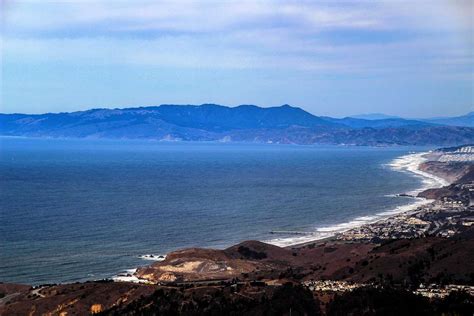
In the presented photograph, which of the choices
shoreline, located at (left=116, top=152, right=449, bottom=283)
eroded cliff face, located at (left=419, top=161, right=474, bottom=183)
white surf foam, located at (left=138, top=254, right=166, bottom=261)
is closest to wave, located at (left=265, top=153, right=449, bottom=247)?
shoreline, located at (left=116, top=152, right=449, bottom=283)

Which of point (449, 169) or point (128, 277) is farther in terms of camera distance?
point (449, 169)

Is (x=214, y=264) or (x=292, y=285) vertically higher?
(x=292, y=285)

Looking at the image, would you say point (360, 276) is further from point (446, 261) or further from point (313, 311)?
point (313, 311)

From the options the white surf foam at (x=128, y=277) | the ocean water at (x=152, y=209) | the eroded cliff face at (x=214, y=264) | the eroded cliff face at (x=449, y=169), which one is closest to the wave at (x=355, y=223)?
the ocean water at (x=152, y=209)

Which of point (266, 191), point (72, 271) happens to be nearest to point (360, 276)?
point (72, 271)

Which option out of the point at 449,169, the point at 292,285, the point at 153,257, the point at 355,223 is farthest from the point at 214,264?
the point at 449,169

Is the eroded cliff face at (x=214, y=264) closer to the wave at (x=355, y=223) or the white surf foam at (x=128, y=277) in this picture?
the white surf foam at (x=128, y=277)

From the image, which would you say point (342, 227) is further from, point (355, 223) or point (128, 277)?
point (128, 277)

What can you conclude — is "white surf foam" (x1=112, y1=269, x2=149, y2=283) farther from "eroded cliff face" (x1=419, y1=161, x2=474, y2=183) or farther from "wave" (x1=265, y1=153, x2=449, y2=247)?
"eroded cliff face" (x1=419, y1=161, x2=474, y2=183)
